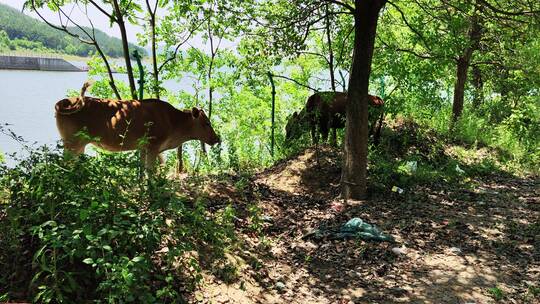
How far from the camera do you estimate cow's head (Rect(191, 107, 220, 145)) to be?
7.25 metres

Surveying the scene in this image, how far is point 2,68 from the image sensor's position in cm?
3922

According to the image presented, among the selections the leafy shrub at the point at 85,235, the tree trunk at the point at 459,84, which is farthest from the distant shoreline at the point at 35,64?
the leafy shrub at the point at 85,235

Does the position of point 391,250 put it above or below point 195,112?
below

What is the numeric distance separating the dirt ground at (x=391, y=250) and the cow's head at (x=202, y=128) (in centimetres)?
92

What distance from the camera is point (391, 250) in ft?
18.3

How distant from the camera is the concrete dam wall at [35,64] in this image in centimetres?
3989

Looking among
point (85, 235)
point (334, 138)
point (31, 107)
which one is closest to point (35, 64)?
point (31, 107)

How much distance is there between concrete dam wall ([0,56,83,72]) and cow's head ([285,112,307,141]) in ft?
113

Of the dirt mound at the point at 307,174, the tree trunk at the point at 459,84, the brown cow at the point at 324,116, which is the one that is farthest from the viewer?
the tree trunk at the point at 459,84

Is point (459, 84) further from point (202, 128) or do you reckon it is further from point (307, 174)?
point (202, 128)

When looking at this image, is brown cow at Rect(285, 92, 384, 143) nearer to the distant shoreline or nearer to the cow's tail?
the cow's tail

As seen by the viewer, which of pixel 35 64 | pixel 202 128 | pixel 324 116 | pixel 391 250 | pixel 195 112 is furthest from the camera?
pixel 35 64

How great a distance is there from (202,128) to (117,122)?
1413mm

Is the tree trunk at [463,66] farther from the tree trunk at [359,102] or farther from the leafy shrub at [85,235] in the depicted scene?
the leafy shrub at [85,235]
